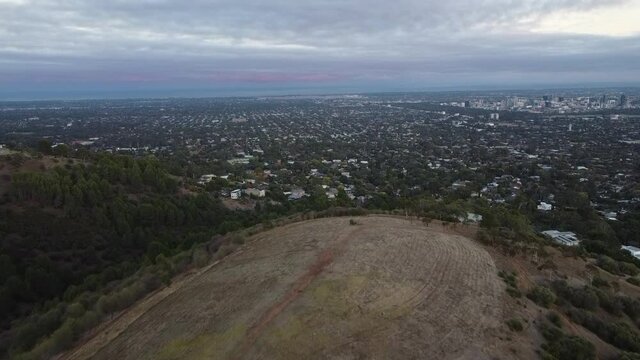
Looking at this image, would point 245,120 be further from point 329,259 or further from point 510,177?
point 329,259

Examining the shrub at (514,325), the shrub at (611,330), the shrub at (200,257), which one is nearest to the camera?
the shrub at (514,325)

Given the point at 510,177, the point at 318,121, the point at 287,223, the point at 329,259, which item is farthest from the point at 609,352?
the point at 318,121

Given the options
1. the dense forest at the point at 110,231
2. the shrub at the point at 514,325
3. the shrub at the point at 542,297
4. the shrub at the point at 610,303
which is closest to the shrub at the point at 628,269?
the dense forest at the point at 110,231

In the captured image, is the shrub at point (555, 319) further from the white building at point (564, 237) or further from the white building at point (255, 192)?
the white building at point (255, 192)

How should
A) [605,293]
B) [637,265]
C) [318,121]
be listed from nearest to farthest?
1. [605,293]
2. [637,265]
3. [318,121]

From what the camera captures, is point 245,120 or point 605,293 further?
point 245,120

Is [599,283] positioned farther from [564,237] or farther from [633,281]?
[564,237]
